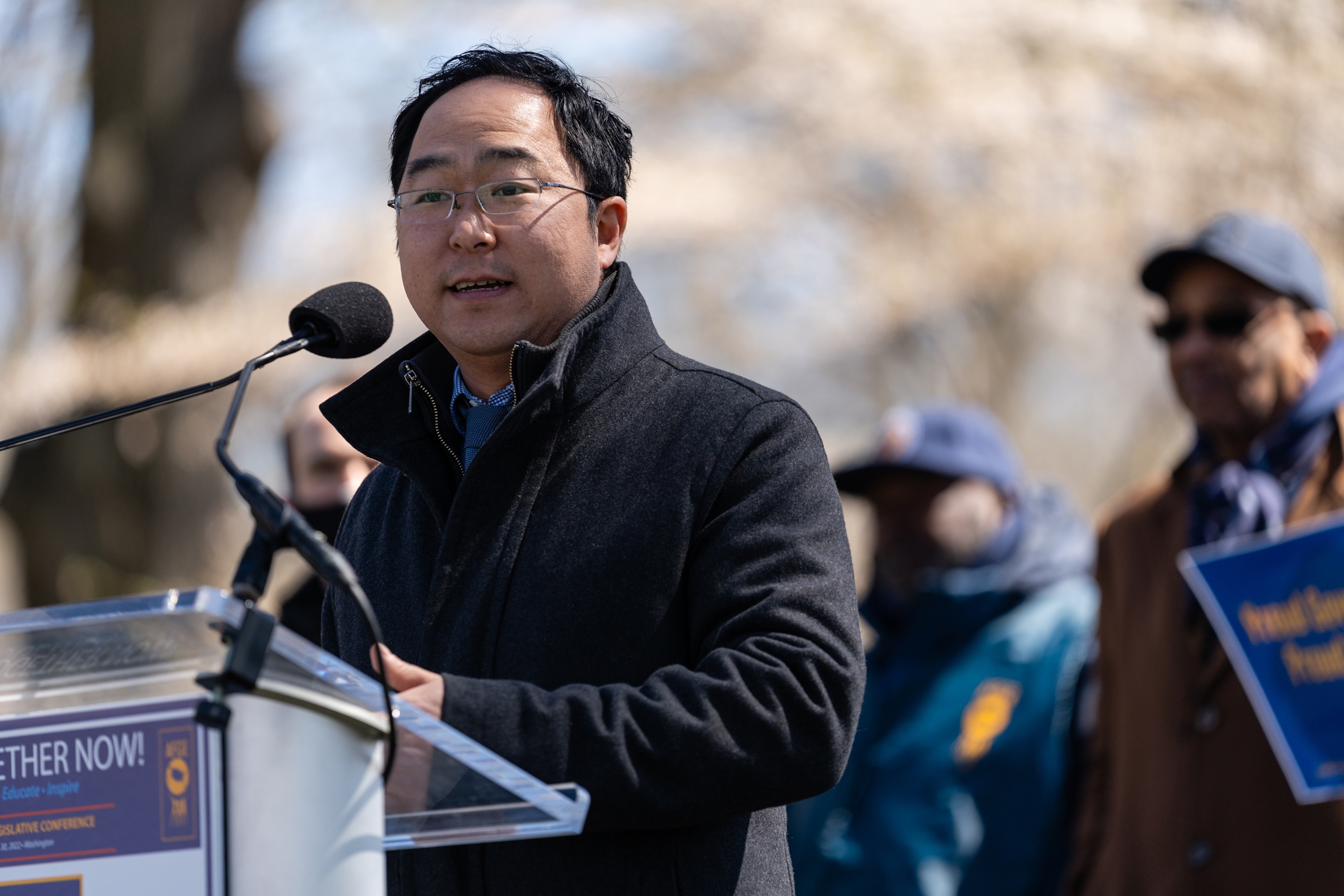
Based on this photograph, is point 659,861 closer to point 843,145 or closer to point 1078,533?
point 1078,533

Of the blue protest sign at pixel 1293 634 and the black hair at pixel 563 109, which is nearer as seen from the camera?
the black hair at pixel 563 109

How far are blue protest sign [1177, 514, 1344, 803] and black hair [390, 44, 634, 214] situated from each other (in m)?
1.71

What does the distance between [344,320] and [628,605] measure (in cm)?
53

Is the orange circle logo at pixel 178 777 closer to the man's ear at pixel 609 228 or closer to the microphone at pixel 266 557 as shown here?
the microphone at pixel 266 557

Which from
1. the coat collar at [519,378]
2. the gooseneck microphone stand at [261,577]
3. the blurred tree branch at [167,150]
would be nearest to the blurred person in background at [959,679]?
the coat collar at [519,378]

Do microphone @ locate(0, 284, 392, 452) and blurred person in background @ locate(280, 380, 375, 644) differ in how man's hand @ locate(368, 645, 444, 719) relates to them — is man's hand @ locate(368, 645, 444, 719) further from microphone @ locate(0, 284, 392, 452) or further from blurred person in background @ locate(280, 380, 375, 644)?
blurred person in background @ locate(280, 380, 375, 644)

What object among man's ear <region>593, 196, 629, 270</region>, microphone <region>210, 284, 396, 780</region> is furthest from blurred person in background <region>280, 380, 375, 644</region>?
microphone <region>210, 284, 396, 780</region>

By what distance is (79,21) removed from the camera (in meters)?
8.95

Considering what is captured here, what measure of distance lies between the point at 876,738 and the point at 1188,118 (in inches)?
253

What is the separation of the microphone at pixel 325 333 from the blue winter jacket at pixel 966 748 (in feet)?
8.52

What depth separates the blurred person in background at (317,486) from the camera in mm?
3846

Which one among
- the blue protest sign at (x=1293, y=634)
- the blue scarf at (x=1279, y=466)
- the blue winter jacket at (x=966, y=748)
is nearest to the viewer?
the blue protest sign at (x=1293, y=634)

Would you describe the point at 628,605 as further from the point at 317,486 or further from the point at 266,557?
the point at 317,486

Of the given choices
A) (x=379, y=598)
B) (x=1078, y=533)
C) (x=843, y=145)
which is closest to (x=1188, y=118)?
(x=843, y=145)
